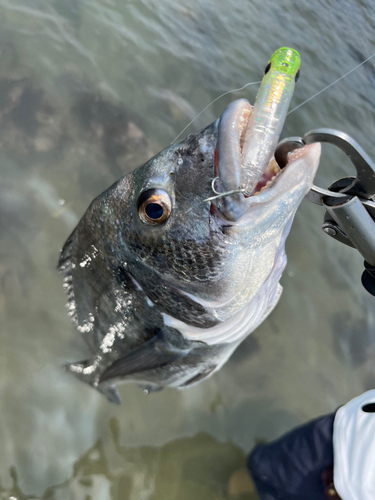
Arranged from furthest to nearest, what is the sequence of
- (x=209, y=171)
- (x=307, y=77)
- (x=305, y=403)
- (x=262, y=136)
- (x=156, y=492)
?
(x=307, y=77) < (x=305, y=403) < (x=156, y=492) < (x=209, y=171) < (x=262, y=136)

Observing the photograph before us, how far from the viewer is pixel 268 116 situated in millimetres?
1342

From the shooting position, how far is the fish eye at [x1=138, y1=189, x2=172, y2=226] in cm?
166

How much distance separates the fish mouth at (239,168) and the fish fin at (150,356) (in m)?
0.98

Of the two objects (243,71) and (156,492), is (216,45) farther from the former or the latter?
(156,492)

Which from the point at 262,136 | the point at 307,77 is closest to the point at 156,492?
the point at 262,136

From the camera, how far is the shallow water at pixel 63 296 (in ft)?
8.09

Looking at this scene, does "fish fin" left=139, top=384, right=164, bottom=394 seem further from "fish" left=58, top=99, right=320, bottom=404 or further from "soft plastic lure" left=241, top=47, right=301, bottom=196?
"soft plastic lure" left=241, top=47, right=301, bottom=196

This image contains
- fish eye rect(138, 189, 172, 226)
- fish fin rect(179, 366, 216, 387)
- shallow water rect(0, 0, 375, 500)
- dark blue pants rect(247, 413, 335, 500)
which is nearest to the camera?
fish eye rect(138, 189, 172, 226)

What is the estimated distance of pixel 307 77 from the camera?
5.95 metres

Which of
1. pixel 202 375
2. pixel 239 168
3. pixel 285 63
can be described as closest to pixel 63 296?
pixel 202 375

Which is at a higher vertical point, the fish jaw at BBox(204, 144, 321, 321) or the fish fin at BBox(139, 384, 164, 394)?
the fish jaw at BBox(204, 144, 321, 321)

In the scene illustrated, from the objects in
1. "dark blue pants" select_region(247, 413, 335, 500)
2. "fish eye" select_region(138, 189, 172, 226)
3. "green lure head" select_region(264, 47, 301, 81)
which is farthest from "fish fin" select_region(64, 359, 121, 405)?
"green lure head" select_region(264, 47, 301, 81)

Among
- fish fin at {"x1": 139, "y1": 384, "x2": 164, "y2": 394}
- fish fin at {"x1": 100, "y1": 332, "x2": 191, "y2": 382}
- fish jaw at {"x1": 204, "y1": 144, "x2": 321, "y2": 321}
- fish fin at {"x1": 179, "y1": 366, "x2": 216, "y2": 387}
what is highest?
fish jaw at {"x1": 204, "y1": 144, "x2": 321, "y2": 321}

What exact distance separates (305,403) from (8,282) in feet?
8.97
